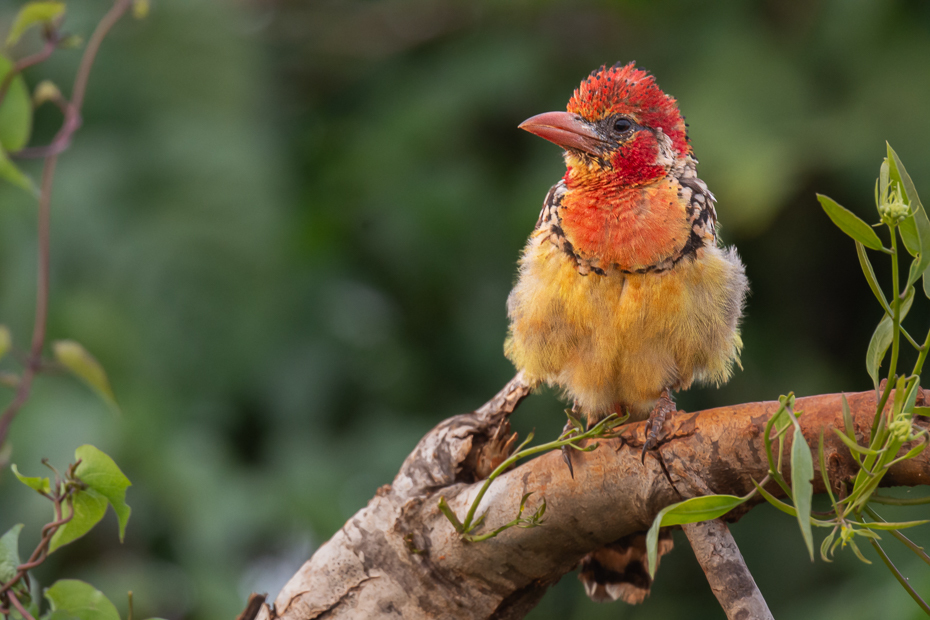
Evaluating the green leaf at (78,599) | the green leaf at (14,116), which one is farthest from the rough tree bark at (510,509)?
the green leaf at (14,116)

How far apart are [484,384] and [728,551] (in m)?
2.31

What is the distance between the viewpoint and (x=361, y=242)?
12.8 ft

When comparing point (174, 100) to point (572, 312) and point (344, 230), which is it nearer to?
point (344, 230)

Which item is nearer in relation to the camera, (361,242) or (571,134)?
(571,134)

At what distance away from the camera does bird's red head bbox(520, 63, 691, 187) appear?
6.76 feet

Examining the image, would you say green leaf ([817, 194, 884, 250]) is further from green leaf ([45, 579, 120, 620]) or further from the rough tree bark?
green leaf ([45, 579, 120, 620])

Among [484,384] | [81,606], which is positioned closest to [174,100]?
[484,384]

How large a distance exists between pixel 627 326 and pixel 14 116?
123cm

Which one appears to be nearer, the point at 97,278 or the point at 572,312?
the point at 572,312

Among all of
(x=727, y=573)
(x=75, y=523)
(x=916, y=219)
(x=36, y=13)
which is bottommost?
(x=727, y=573)

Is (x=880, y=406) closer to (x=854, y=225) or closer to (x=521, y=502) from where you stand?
(x=854, y=225)

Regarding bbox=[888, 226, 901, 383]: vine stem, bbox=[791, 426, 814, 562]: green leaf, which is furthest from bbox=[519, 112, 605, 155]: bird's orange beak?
bbox=[791, 426, 814, 562]: green leaf

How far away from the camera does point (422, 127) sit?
3729 millimetres

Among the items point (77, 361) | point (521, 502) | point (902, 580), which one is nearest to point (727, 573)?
point (902, 580)
